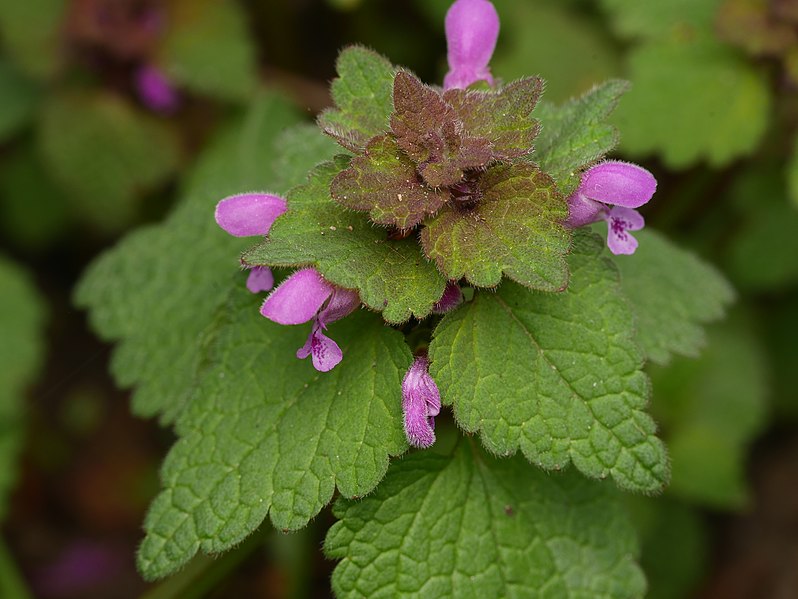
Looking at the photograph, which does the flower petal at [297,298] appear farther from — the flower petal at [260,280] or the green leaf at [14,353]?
the green leaf at [14,353]

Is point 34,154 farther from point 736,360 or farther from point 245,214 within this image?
point 736,360

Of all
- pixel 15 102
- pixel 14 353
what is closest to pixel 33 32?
pixel 15 102

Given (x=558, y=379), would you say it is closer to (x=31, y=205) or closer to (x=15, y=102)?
Answer: (x=15, y=102)

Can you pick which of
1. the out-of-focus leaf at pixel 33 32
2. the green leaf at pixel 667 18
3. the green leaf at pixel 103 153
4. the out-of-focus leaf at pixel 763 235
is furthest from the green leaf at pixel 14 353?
the out-of-focus leaf at pixel 763 235

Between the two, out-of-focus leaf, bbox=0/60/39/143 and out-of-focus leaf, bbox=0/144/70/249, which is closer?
out-of-focus leaf, bbox=0/60/39/143

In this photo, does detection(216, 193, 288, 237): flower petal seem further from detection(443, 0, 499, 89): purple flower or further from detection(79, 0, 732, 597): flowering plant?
detection(443, 0, 499, 89): purple flower

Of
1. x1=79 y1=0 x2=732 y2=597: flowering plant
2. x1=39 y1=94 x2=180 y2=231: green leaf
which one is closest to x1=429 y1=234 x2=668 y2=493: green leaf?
x1=79 y1=0 x2=732 y2=597: flowering plant
